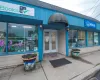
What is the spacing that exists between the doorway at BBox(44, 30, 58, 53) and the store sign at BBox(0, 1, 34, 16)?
11.3ft

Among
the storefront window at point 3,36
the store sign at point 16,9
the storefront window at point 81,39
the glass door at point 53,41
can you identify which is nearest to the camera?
the store sign at point 16,9

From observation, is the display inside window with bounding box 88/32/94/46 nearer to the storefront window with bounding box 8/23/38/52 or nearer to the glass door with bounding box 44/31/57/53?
the glass door with bounding box 44/31/57/53

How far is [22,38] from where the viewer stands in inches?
228

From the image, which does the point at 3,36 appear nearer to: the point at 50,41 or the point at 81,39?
the point at 50,41

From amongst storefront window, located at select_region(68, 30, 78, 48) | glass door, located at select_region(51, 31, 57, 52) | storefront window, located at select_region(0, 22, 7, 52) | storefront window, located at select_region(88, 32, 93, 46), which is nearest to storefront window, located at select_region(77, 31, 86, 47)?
storefront window, located at select_region(68, 30, 78, 48)

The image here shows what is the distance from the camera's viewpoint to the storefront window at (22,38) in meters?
5.40

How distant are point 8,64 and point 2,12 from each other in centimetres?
338

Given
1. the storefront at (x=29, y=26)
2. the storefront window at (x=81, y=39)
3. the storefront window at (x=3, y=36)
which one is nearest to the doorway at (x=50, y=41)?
the storefront at (x=29, y=26)

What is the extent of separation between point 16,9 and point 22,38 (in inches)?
83.0

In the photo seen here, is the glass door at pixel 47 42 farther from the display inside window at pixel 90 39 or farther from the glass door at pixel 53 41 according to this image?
the display inside window at pixel 90 39

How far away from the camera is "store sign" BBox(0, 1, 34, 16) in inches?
177

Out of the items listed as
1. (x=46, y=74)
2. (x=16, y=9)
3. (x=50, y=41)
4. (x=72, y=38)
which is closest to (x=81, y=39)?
(x=72, y=38)

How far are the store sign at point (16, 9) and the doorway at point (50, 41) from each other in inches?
136

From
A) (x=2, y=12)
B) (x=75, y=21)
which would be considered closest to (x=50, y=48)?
(x=75, y=21)
